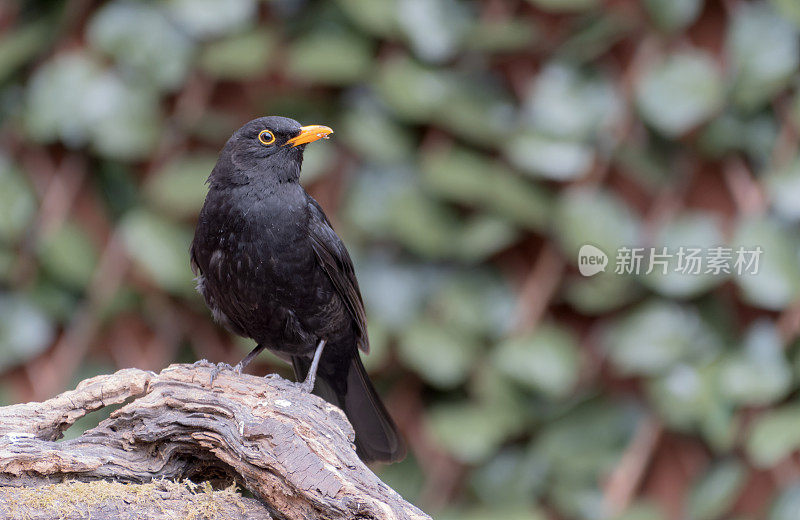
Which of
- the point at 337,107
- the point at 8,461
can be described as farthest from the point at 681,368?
the point at 8,461

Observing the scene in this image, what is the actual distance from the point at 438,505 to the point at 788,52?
7.12ft

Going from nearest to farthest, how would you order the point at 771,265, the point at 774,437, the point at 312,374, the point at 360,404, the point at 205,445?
the point at 205,445, the point at 312,374, the point at 360,404, the point at 774,437, the point at 771,265

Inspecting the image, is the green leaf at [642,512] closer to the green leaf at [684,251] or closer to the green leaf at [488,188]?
the green leaf at [684,251]

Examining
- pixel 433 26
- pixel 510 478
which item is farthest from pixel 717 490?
pixel 433 26

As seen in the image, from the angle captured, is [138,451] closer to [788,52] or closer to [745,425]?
[745,425]

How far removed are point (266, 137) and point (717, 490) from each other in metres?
2.15

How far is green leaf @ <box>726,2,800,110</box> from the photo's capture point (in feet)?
11.0

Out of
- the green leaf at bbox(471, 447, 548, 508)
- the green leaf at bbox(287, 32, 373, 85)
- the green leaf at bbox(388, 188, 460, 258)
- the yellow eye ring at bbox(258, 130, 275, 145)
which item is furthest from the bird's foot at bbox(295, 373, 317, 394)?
the green leaf at bbox(287, 32, 373, 85)

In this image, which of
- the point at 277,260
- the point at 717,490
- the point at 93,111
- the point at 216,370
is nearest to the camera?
the point at 216,370

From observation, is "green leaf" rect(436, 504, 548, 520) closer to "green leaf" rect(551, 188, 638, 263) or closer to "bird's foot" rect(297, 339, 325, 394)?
"green leaf" rect(551, 188, 638, 263)

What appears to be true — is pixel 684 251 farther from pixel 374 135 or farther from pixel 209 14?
pixel 209 14

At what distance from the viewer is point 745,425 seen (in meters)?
3.48

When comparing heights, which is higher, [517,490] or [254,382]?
[254,382]

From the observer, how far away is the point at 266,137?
2.54m
